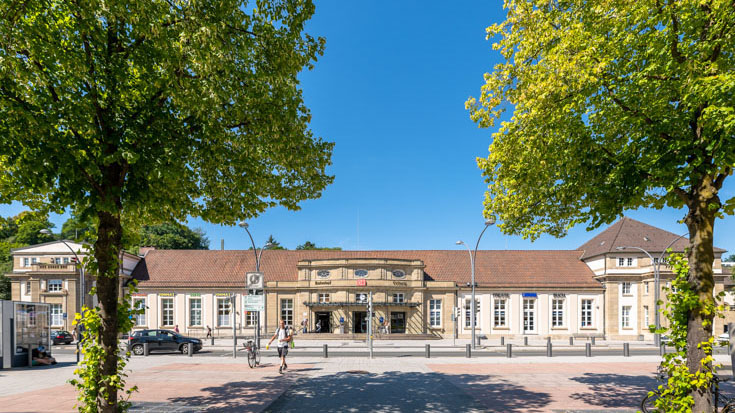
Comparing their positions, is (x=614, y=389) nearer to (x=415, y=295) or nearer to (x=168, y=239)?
(x=415, y=295)

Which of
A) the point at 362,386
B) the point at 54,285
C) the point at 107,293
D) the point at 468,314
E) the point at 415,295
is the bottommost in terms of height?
the point at 468,314

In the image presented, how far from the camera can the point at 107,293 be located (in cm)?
727

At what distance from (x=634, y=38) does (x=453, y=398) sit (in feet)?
30.1

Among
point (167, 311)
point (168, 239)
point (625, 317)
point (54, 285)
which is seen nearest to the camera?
point (625, 317)

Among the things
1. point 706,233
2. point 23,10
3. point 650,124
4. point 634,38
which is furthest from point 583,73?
point 23,10

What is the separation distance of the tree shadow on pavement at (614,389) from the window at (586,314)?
26646 millimetres

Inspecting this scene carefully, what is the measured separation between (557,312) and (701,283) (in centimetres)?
3632

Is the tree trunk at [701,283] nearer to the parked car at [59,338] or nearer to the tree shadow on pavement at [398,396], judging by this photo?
the tree shadow on pavement at [398,396]

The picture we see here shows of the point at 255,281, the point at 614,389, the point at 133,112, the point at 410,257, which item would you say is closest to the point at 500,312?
the point at 410,257

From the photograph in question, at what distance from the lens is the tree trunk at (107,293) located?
7227 mm

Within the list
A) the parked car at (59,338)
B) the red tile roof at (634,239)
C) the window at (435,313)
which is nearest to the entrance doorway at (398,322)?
the window at (435,313)

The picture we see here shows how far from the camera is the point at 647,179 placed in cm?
738

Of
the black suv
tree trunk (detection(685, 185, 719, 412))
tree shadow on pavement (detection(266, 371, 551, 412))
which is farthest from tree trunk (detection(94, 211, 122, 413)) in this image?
the black suv

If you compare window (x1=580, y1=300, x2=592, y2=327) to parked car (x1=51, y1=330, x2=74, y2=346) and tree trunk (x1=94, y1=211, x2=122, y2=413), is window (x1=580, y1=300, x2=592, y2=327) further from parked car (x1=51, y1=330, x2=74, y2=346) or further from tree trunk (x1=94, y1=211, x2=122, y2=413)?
parked car (x1=51, y1=330, x2=74, y2=346)
